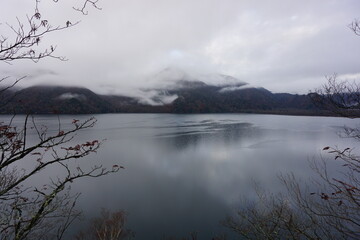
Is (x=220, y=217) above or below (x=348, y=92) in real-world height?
below

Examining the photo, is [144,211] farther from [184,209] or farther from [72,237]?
[72,237]

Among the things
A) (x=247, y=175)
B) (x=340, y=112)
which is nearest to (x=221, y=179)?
(x=247, y=175)

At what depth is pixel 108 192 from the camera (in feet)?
51.3

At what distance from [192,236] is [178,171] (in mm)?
10206

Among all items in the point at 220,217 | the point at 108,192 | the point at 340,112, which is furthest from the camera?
the point at 108,192

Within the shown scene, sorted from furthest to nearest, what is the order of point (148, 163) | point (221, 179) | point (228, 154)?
point (228, 154), point (148, 163), point (221, 179)

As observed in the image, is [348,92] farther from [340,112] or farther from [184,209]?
[184,209]

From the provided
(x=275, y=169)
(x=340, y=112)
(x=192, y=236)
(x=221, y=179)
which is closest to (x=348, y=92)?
(x=340, y=112)

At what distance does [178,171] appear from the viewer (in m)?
20.8

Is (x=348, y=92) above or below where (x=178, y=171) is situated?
above

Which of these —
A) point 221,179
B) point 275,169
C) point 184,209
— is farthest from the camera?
point 275,169

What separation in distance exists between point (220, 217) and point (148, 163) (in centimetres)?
1320

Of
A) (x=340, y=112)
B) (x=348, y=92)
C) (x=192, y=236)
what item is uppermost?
(x=348, y=92)

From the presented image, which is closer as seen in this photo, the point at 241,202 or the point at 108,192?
the point at 241,202
